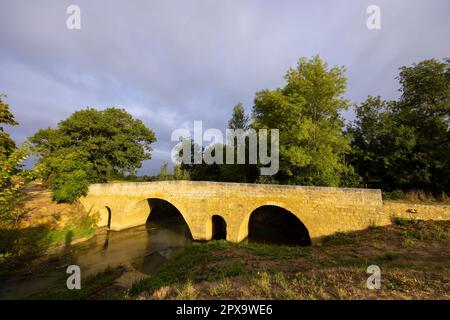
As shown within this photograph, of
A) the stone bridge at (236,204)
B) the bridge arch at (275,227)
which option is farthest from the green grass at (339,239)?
the bridge arch at (275,227)

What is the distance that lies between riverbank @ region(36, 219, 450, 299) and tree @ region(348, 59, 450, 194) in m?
6.19

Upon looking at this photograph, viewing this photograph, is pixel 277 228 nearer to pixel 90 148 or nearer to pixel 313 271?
pixel 313 271

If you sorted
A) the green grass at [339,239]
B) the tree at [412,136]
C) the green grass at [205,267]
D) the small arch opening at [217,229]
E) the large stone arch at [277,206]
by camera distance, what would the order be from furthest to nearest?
the small arch opening at [217,229] < the tree at [412,136] < the large stone arch at [277,206] < the green grass at [339,239] < the green grass at [205,267]

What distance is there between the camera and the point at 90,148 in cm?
2044

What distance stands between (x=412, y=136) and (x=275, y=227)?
12104 mm

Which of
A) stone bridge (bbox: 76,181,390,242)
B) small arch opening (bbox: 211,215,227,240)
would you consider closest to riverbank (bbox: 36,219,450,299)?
stone bridge (bbox: 76,181,390,242)

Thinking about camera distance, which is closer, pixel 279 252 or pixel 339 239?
pixel 279 252

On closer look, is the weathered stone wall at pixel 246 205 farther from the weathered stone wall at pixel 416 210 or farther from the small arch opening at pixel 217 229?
the small arch opening at pixel 217 229

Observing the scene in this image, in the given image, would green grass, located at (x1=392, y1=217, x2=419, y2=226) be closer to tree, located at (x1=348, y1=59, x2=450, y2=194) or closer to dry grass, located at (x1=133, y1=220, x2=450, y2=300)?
dry grass, located at (x1=133, y1=220, x2=450, y2=300)

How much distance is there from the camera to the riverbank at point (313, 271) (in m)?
4.74

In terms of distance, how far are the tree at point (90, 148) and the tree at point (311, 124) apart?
15800 millimetres

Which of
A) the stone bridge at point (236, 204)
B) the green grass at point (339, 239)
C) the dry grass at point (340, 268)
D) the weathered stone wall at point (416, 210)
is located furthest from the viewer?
the stone bridge at point (236, 204)

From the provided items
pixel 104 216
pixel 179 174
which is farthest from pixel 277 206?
pixel 179 174

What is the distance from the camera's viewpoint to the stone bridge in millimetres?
10367
